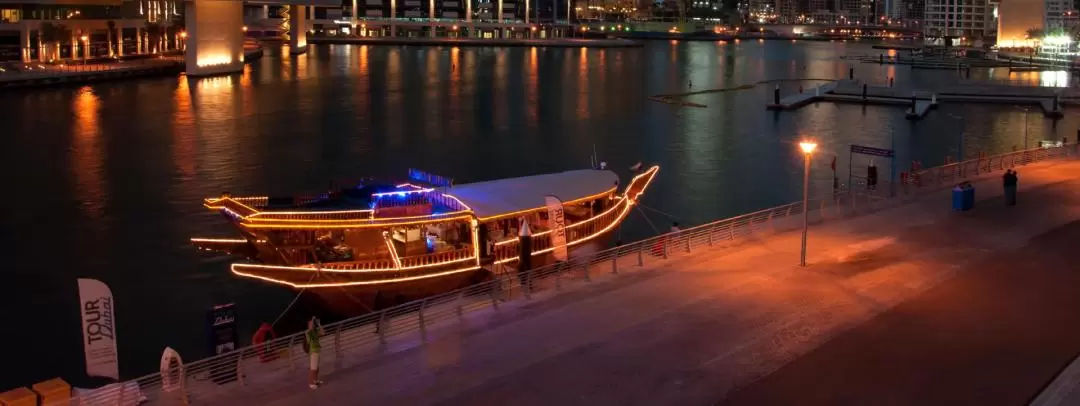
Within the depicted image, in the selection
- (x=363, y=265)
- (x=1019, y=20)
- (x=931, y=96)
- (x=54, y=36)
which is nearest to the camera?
(x=363, y=265)

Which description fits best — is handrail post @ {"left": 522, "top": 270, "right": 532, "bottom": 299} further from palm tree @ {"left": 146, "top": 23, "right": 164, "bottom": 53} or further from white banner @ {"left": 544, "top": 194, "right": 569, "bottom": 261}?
palm tree @ {"left": 146, "top": 23, "right": 164, "bottom": 53}

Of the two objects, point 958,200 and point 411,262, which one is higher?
Answer: point 958,200

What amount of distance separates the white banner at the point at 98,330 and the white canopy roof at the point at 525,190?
25.0 feet

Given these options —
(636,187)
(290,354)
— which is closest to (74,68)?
(636,187)

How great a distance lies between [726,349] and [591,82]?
227 ft

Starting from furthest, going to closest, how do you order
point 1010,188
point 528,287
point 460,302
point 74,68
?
point 74,68, point 1010,188, point 528,287, point 460,302

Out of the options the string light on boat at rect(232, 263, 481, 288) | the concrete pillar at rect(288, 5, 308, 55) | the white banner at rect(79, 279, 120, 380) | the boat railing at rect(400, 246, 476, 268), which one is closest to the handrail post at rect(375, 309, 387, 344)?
the white banner at rect(79, 279, 120, 380)

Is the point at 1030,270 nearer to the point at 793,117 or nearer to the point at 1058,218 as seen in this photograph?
the point at 1058,218

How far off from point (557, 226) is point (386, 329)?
659 centimetres

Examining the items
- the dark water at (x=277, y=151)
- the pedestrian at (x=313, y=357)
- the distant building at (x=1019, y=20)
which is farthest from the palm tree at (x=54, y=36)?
the distant building at (x=1019, y=20)

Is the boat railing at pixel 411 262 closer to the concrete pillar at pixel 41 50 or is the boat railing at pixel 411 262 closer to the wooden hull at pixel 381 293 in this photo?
the wooden hull at pixel 381 293

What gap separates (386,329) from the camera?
1391 cm

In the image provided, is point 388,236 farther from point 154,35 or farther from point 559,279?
point 154,35

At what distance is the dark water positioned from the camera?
20812mm
